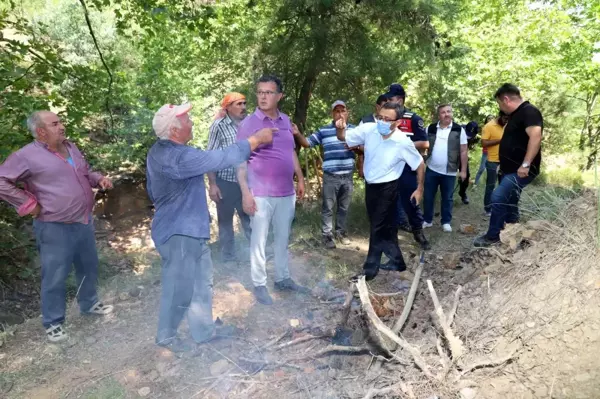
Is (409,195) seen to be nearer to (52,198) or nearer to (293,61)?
(293,61)

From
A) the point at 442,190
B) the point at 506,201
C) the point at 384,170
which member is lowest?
the point at 442,190

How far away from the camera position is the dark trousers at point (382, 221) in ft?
14.4

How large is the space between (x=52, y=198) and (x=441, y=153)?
193 inches

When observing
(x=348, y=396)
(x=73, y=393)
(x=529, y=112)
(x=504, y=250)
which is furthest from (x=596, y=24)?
(x=73, y=393)

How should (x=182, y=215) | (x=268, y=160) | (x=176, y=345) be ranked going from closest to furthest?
Answer: (x=182, y=215) < (x=176, y=345) < (x=268, y=160)

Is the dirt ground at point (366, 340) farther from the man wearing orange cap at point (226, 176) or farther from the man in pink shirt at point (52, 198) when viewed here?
the man wearing orange cap at point (226, 176)

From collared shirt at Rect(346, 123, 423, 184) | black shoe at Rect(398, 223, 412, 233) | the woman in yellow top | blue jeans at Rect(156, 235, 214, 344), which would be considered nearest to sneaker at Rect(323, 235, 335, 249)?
black shoe at Rect(398, 223, 412, 233)

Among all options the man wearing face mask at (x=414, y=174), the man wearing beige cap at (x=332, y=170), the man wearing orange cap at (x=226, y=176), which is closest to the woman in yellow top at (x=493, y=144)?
the man wearing face mask at (x=414, y=174)

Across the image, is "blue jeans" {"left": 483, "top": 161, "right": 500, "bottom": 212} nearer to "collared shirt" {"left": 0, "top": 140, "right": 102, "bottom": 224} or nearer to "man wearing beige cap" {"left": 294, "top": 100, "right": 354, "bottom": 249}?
"man wearing beige cap" {"left": 294, "top": 100, "right": 354, "bottom": 249}

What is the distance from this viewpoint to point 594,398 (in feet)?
6.59

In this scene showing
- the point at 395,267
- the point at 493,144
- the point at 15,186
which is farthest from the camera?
the point at 493,144

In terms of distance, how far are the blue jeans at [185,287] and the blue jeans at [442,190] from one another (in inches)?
159

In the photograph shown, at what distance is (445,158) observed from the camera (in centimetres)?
608

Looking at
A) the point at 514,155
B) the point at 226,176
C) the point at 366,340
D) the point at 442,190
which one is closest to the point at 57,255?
the point at 226,176
